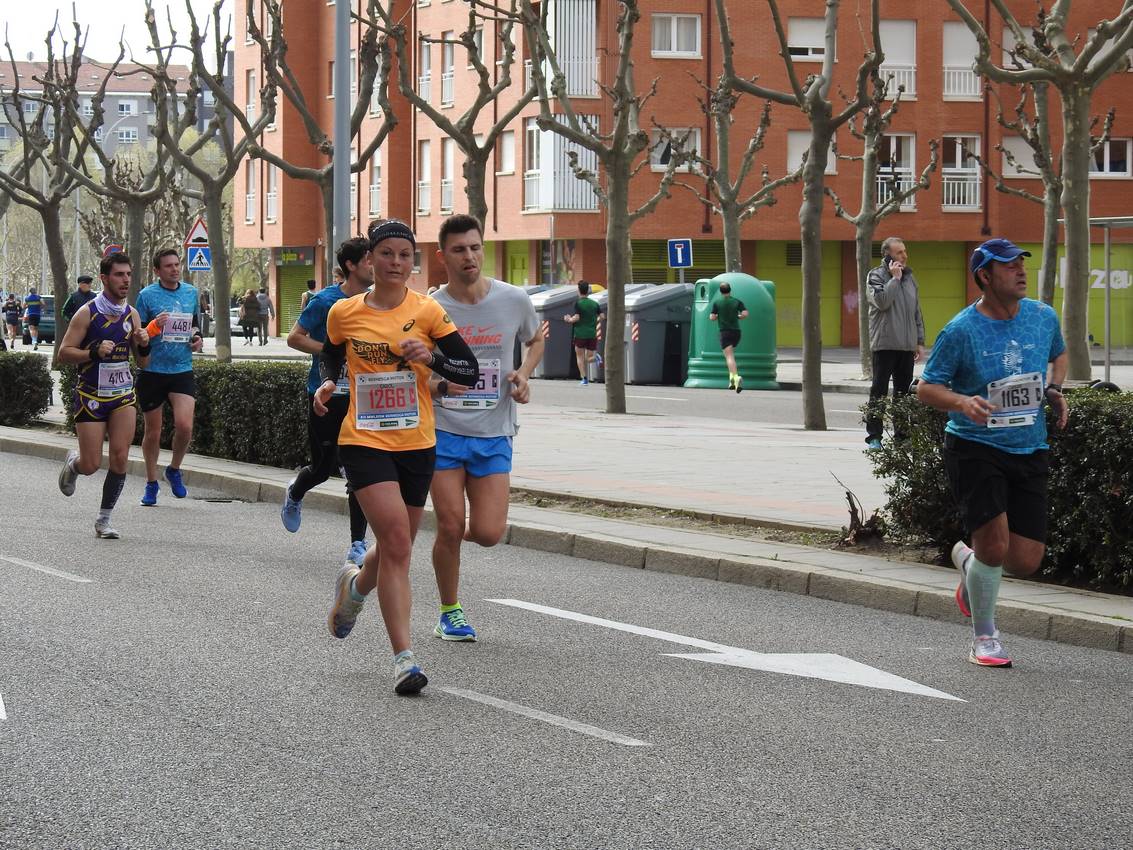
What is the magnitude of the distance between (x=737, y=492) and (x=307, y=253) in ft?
198

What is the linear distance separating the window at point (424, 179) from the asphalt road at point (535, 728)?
175 ft

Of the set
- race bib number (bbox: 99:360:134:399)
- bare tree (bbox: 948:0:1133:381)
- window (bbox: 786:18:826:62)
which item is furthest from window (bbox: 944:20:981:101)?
race bib number (bbox: 99:360:134:399)

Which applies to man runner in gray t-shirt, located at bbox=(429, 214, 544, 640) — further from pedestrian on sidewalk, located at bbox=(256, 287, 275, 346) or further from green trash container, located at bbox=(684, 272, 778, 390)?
pedestrian on sidewalk, located at bbox=(256, 287, 275, 346)

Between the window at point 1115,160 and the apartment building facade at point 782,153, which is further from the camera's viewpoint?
the window at point 1115,160

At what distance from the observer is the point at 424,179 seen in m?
63.7

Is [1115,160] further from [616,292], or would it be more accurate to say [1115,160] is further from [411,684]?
[411,684]

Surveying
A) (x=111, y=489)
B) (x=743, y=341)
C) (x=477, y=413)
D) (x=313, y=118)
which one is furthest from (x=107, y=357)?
(x=743, y=341)

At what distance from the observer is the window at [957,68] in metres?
57.0

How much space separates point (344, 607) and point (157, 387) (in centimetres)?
719

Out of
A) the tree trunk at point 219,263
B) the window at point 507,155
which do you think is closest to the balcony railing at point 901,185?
the window at point 507,155

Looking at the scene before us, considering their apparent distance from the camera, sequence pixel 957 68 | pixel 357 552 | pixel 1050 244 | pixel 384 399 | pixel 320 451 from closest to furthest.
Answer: pixel 384 399, pixel 357 552, pixel 320 451, pixel 1050 244, pixel 957 68

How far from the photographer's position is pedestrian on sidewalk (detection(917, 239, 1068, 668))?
7.74 m

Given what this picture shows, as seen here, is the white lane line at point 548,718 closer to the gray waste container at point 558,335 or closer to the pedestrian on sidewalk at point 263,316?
the gray waste container at point 558,335

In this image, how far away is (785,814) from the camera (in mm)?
5379
